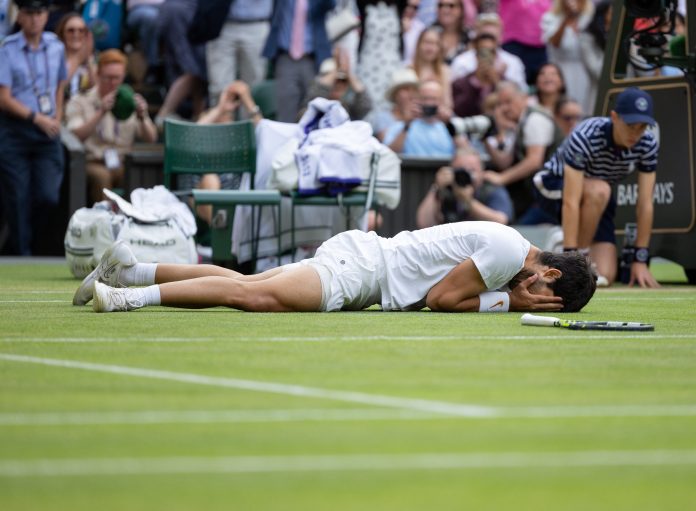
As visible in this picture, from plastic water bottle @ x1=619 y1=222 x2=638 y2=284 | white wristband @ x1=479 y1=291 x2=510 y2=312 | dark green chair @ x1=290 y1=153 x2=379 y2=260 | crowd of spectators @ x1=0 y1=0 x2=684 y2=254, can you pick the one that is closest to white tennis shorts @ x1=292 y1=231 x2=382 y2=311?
white wristband @ x1=479 y1=291 x2=510 y2=312

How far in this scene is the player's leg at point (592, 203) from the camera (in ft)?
40.9

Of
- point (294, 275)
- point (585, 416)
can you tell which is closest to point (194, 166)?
point (294, 275)

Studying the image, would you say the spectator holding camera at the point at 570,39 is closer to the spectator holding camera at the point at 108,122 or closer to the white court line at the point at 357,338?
the spectator holding camera at the point at 108,122

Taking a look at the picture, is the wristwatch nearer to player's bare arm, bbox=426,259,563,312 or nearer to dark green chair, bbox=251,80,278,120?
player's bare arm, bbox=426,259,563,312

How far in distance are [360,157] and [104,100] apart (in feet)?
14.3

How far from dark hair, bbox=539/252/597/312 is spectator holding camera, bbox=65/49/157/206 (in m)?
8.77

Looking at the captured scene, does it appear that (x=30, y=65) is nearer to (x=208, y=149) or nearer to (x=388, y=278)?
(x=208, y=149)

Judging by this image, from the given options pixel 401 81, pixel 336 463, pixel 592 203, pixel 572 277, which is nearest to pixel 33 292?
pixel 572 277

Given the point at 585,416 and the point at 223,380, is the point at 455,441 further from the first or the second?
the point at 223,380

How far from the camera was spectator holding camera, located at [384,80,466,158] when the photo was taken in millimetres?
17281

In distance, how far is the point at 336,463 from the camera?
3.87 meters

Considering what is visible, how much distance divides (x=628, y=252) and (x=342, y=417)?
8.97 m

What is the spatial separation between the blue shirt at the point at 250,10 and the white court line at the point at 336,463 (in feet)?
44.6

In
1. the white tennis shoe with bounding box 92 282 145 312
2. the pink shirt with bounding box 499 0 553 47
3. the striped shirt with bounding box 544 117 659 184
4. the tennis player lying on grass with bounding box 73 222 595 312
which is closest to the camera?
the tennis player lying on grass with bounding box 73 222 595 312
